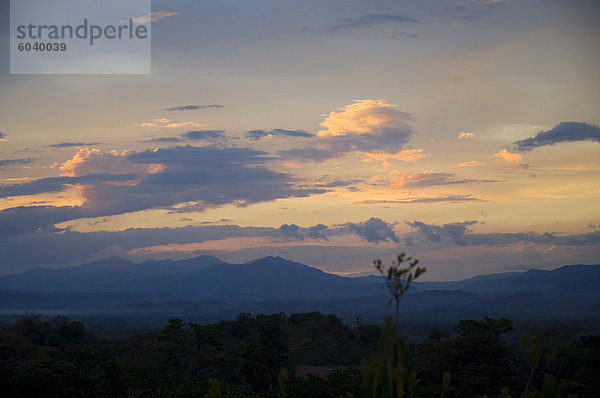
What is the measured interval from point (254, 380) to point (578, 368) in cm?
1254

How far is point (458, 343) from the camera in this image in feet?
74.6

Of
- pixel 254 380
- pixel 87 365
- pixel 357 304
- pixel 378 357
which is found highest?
pixel 378 357

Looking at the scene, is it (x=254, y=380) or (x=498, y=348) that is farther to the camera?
(x=254, y=380)

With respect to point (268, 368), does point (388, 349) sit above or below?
above

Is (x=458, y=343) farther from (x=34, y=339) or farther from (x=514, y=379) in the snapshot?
(x=34, y=339)

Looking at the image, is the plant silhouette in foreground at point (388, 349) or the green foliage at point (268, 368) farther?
the green foliage at point (268, 368)

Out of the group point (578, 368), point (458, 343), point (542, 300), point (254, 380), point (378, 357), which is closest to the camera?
point (378, 357)

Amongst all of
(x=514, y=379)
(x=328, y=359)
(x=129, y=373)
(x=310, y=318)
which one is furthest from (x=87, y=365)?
(x=310, y=318)

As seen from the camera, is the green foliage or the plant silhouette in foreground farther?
the green foliage

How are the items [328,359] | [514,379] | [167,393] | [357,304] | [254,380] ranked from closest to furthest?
[167,393] → [514,379] → [254,380] → [328,359] → [357,304]

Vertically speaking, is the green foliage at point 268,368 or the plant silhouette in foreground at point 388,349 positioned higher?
the plant silhouette in foreground at point 388,349

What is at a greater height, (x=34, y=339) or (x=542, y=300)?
(x=34, y=339)

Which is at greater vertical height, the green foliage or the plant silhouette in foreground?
the plant silhouette in foreground

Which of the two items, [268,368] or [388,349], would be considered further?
[268,368]
